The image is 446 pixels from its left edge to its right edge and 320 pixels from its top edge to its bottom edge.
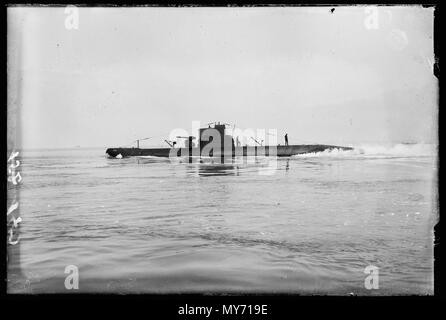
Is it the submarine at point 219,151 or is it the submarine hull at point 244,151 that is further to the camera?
the submarine hull at point 244,151

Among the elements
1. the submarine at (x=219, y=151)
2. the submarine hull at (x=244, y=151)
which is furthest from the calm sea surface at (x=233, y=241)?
the submarine hull at (x=244, y=151)

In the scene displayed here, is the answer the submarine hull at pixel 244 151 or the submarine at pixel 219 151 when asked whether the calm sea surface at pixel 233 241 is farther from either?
the submarine hull at pixel 244 151

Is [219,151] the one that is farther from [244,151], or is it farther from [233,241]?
[233,241]

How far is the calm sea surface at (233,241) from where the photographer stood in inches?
180

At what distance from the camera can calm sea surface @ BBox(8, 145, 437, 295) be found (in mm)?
4574

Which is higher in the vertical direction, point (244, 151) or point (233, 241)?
point (244, 151)

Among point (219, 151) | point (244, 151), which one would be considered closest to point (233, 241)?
point (219, 151)

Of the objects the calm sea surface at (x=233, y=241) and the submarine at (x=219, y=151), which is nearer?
the calm sea surface at (x=233, y=241)

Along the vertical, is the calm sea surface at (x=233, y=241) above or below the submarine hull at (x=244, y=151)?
below

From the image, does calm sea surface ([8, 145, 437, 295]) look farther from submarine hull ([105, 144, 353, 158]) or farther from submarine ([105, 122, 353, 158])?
submarine hull ([105, 144, 353, 158])

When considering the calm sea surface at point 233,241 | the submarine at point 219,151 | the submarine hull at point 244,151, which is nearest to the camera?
the calm sea surface at point 233,241

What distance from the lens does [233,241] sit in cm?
575

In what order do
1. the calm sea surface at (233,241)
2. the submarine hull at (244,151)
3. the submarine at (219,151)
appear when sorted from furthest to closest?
the submarine hull at (244,151), the submarine at (219,151), the calm sea surface at (233,241)
